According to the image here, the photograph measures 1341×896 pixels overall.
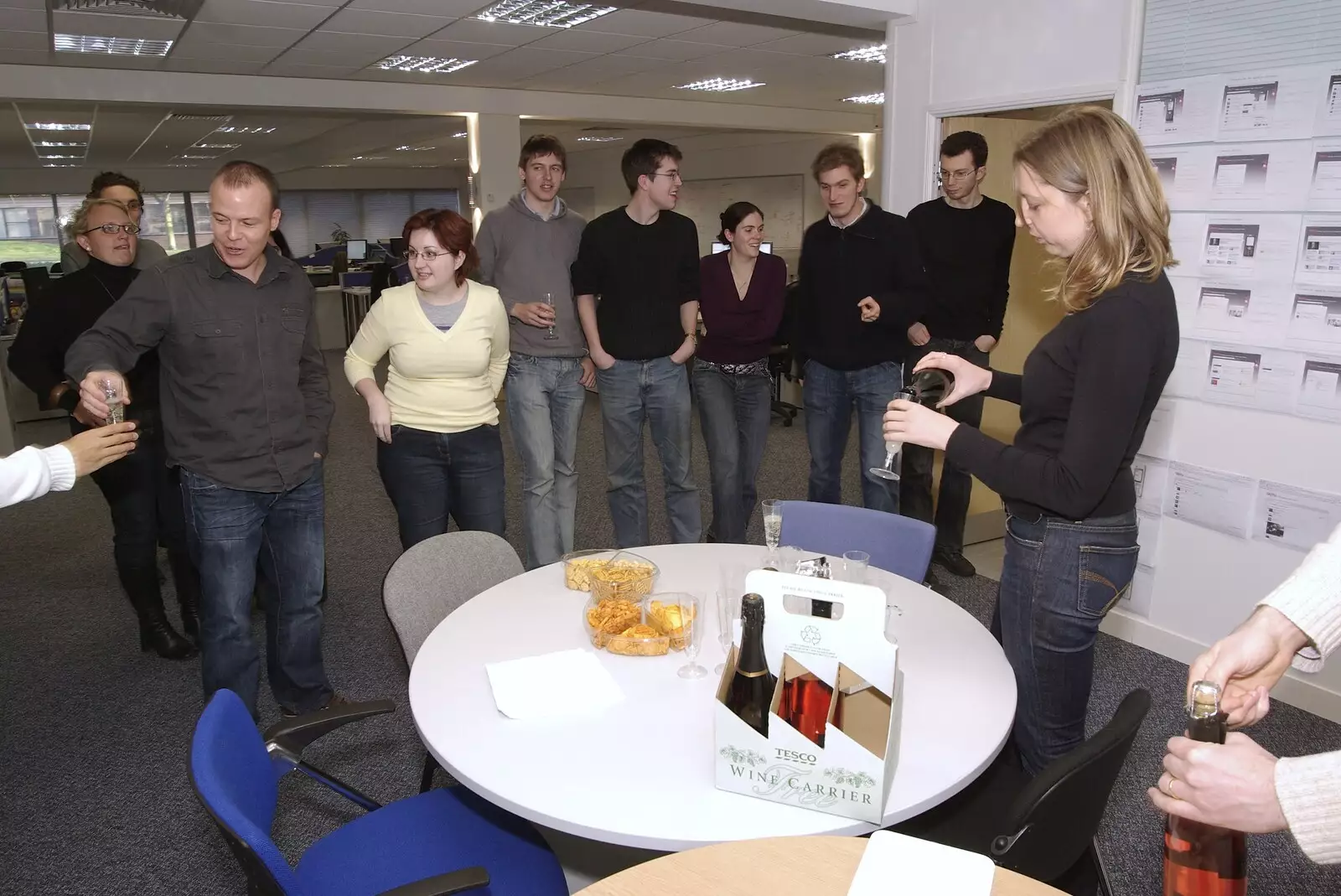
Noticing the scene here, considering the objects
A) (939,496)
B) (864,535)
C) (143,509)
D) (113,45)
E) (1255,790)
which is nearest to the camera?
(1255,790)

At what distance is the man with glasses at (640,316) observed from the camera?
3654 millimetres

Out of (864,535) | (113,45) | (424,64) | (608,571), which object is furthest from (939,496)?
(113,45)

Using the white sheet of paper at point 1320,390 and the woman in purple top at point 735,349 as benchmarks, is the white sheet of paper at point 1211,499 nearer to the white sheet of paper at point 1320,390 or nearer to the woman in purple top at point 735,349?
the white sheet of paper at point 1320,390

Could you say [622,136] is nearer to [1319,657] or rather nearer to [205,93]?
[205,93]

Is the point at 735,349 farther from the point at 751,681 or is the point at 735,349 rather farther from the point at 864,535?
the point at 751,681

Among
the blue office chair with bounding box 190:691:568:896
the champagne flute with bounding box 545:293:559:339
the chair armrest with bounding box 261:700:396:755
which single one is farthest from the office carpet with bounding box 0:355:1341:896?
the champagne flute with bounding box 545:293:559:339

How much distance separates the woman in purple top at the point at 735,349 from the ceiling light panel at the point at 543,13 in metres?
2.73

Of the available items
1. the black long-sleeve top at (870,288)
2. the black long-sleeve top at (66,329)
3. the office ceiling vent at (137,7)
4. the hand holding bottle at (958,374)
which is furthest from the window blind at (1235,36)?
the office ceiling vent at (137,7)

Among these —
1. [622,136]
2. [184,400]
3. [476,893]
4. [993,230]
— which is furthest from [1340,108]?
[622,136]

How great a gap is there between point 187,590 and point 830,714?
10.6 ft

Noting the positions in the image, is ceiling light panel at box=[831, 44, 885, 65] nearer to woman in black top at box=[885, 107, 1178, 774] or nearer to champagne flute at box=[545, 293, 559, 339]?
champagne flute at box=[545, 293, 559, 339]

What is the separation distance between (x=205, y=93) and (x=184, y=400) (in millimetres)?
6952

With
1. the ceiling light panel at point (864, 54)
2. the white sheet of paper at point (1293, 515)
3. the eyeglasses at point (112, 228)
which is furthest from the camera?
the ceiling light panel at point (864, 54)

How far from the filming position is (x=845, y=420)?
3.98m
